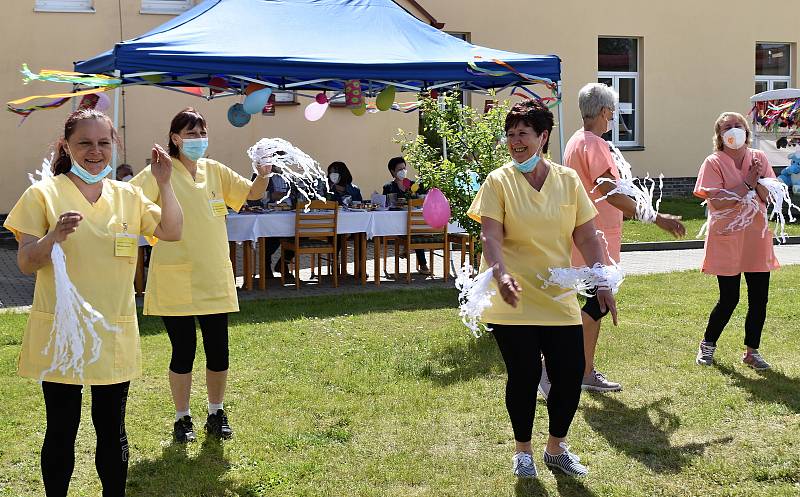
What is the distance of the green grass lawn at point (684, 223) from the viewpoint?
613 inches

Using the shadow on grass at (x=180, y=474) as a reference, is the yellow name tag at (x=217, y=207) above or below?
above

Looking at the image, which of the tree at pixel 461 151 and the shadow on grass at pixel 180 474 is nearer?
the shadow on grass at pixel 180 474

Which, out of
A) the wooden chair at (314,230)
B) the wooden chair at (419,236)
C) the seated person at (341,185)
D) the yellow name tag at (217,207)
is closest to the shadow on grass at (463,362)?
the yellow name tag at (217,207)

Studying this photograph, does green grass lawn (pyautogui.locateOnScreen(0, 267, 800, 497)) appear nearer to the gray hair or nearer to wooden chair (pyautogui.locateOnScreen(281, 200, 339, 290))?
the gray hair

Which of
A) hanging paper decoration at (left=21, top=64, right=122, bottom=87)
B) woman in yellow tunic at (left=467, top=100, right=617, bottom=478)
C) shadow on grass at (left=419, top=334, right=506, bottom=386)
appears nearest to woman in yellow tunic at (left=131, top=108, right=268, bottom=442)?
woman in yellow tunic at (left=467, top=100, right=617, bottom=478)

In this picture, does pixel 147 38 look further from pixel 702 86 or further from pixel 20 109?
pixel 702 86

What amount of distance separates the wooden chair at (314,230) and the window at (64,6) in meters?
7.20

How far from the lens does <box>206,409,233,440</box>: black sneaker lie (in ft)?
16.9

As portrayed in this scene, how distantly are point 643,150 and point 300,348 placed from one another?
48.0ft

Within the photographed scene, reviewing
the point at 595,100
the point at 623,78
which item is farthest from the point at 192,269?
the point at 623,78

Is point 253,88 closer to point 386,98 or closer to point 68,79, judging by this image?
point 386,98

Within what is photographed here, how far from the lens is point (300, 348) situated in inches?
295

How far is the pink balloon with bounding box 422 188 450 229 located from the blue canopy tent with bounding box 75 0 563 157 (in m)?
2.18

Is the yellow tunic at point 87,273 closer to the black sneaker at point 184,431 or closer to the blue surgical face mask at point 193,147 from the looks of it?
the blue surgical face mask at point 193,147
